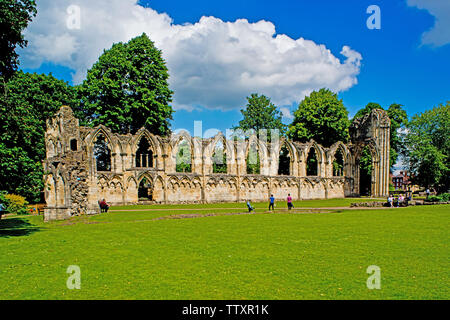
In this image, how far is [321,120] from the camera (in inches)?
1822

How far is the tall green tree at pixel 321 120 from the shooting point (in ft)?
152

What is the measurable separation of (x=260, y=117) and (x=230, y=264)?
166ft

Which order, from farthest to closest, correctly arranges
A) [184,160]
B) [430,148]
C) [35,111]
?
[184,160]
[430,148]
[35,111]

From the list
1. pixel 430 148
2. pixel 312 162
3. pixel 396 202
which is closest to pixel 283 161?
pixel 312 162

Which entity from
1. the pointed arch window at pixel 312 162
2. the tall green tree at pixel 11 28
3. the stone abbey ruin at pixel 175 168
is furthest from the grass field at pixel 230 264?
the pointed arch window at pixel 312 162

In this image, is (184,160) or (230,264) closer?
(230,264)

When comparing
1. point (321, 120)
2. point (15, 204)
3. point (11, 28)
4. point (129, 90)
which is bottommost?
point (15, 204)

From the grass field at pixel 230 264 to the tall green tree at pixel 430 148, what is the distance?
1125 inches

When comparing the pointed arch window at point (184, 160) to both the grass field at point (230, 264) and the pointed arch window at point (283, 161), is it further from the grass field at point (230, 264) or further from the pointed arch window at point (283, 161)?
the grass field at point (230, 264)

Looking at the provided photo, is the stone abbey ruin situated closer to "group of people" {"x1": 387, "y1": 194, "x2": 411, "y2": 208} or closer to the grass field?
the grass field

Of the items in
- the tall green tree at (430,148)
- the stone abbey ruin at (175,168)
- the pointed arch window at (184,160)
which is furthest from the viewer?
the pointed arch window at (184,160)

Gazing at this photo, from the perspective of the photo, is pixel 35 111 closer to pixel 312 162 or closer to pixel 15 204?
pixel 15 204

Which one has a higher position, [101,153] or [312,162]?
[101,153]

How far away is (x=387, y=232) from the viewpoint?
1205 cm
